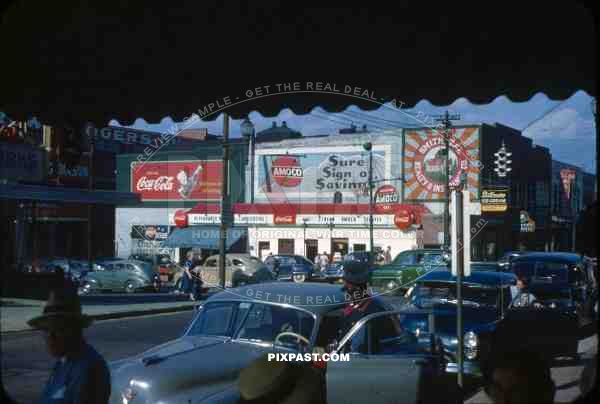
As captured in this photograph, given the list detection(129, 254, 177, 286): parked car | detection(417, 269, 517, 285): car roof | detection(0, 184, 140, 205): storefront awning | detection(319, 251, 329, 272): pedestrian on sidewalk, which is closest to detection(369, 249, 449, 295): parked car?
detection(319, 251, 329, 272): pedestrian on sidewalk

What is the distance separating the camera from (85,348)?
142 inches

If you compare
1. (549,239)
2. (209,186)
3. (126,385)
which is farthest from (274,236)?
(126,385)

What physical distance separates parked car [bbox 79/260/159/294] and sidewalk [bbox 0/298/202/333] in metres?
5.71

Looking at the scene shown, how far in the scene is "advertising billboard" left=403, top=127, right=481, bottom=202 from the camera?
31.0 feet

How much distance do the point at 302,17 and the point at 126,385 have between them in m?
3.17

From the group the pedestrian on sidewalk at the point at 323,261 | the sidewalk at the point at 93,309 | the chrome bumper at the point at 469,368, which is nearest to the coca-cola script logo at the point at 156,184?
the pedestrian on sidewalk at the point at 323,261

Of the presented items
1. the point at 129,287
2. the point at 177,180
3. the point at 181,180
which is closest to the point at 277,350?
the point at 177,180

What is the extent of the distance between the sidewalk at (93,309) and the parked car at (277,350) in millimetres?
9814

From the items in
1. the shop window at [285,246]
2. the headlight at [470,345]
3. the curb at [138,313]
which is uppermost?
the shop window at [285,246]

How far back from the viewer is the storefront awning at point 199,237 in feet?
38.7

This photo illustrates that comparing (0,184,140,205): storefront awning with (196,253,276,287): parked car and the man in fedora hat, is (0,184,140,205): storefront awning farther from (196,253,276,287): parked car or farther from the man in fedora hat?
the man in fedora hat

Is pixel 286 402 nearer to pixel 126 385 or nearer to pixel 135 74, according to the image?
pixel 126 385

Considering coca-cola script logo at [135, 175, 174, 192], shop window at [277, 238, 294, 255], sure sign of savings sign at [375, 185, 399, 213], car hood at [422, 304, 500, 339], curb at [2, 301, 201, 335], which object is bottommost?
curb at [2, 301, 201, 335]

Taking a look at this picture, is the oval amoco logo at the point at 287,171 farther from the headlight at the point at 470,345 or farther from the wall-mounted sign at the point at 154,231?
the headlight at the point at 470,345
